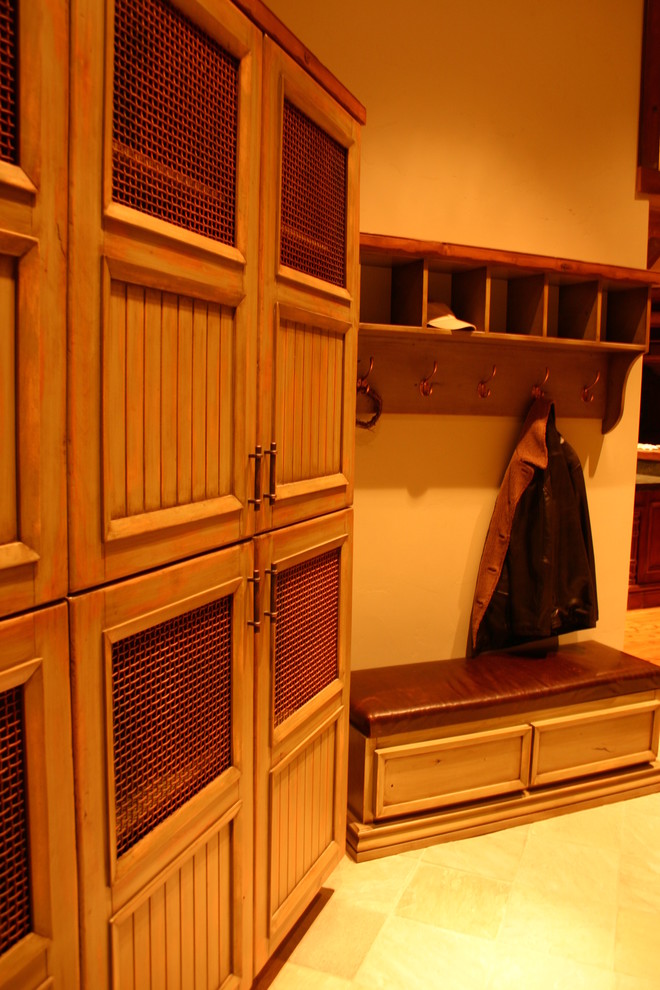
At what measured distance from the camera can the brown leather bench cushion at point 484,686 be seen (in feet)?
7.36

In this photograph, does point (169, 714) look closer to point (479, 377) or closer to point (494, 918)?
point (494, 918)

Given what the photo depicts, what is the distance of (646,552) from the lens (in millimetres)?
4965

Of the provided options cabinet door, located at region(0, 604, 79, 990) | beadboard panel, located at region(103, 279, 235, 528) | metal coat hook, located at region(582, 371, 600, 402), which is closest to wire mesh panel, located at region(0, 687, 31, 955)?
cabinet door, located at region(0, 604, 79, 990)

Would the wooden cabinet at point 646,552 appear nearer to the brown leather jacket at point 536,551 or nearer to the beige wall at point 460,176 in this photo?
the beige wall at point 460,176

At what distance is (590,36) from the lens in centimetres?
267

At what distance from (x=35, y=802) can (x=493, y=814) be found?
1.83m

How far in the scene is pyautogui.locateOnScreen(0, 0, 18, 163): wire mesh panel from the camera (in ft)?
2.85

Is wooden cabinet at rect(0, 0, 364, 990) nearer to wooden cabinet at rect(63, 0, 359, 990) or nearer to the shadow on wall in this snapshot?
wooden cabinet at rect(63, 0, 359, 990)

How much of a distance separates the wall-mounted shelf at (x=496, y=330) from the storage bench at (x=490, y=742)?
3.13 ft

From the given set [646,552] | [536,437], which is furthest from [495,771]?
[646,552]

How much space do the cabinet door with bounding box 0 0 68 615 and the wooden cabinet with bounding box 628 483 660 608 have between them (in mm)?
4615

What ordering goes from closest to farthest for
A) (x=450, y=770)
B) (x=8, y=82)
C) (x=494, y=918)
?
(x=8, y=82) < (x=494, y=918) < (x=450, y=770)

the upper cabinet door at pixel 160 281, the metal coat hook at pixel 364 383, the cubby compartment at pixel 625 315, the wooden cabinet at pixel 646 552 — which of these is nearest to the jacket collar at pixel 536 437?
the cubby compartment at pixel 625 315

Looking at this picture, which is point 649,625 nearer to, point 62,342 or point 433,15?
point 433,15
